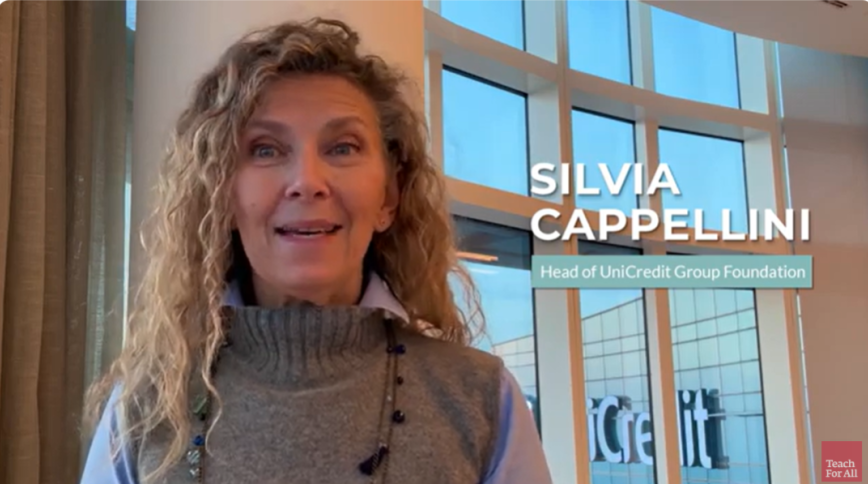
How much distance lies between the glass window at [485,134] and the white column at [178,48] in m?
1.52

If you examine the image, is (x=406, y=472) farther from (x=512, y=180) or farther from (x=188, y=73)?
(x=512, y=180)

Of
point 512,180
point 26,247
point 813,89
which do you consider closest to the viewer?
point 26,247

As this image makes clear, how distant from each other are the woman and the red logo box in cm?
346

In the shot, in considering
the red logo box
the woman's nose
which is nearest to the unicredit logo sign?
the red logo box

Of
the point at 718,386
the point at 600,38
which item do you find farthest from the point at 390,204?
the point at 718,386

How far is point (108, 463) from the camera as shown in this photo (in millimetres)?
812

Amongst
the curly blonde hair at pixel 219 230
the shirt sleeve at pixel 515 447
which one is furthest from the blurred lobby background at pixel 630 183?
the shirt sleeve at pixel 515 447

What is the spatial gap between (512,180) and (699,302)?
1147 millimetres

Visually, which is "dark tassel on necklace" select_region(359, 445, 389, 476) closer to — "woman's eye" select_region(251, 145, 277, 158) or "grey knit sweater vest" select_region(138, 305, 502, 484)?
"grey knit sweater vest" select_region(138, 305, 502, 484)

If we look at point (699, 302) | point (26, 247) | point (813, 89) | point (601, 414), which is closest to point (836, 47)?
point (813, 89)

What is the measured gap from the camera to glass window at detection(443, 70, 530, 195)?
3053mm

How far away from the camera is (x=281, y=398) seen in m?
0.80

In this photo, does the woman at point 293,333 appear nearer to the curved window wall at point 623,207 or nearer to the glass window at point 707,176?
the curved window wall at point 623,207

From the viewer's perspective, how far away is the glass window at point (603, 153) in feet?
11.3
